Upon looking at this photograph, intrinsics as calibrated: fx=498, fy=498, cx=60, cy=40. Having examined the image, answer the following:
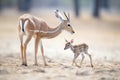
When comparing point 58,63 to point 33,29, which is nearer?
point 33,29

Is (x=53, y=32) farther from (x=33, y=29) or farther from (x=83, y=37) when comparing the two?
(x=83, y=37)

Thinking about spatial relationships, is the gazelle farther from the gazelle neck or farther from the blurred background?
the blurred background

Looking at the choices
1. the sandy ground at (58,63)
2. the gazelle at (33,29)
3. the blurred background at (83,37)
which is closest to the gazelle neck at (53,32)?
the gazelle at (33,29)

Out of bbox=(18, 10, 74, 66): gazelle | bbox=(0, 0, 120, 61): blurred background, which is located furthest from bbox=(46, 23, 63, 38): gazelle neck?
bbox=(0, 0, 120, 61): blurred background

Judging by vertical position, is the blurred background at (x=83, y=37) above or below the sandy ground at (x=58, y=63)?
above

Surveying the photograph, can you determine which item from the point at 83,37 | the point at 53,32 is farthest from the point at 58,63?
the point at 83,37

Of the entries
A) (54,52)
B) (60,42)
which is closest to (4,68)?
(54,52)

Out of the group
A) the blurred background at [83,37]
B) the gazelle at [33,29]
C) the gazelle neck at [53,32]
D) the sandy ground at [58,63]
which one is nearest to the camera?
the sandy ground at [58,63]

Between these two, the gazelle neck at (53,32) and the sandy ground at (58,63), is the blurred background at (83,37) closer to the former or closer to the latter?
the sandy ground at (58,63)

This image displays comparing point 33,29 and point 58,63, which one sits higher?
point 33,29

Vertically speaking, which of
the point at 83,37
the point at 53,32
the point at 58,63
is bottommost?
the point at 58,63

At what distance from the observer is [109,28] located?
115ft

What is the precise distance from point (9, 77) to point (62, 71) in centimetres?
178

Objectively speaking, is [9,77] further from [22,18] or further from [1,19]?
[1,19]
